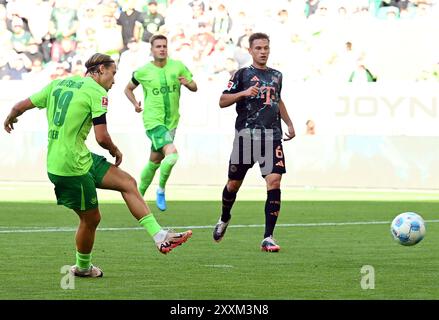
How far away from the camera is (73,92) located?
1033cm

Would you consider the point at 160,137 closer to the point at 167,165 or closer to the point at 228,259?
the point at 167,165

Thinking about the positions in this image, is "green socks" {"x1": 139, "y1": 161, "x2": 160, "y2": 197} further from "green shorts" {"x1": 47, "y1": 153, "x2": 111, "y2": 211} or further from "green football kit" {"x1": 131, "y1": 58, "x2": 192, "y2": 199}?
"green shorts" {"x1": 47, "y1": 153, "x2": 111, "y2": 211}

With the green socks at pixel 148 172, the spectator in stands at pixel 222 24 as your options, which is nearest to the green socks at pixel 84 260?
the green socks at pixel 148 172

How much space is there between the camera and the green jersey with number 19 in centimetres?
1030

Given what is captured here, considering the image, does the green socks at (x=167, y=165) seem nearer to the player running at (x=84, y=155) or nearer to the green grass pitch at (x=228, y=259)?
the green grass pitch at (x=228, y=259)

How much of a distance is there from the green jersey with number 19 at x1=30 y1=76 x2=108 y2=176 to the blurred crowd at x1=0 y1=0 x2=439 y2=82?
16416 mm

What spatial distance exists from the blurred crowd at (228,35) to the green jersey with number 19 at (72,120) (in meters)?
16.4

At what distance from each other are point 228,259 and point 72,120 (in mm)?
2658

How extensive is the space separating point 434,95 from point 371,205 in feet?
18.6

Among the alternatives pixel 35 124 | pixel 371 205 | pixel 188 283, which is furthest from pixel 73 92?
pixel 35 124

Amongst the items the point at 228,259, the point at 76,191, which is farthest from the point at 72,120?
the point at 228,259
